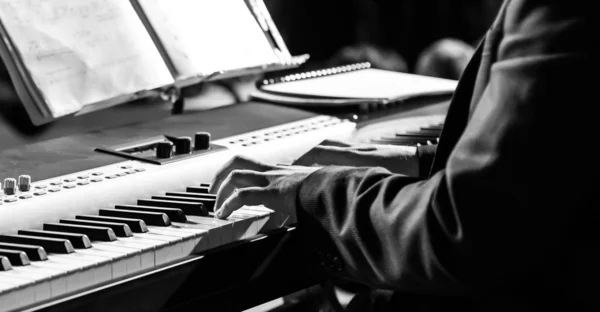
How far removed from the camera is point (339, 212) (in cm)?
131

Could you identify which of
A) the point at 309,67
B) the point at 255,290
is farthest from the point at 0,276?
the point at 309,67

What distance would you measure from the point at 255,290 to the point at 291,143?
56cm

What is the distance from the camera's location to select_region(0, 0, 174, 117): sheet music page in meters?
1.73

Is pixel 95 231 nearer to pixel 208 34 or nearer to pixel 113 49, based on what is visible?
pixel 113 49

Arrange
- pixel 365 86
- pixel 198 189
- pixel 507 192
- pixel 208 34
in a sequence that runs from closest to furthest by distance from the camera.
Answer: pixel 507 192 → pixel 198 189 → pixel 208 34 → pixel 365 86

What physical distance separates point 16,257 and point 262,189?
0.39 meters

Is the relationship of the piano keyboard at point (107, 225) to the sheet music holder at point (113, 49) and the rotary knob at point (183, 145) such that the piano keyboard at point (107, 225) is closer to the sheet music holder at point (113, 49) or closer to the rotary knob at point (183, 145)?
the rotary knob at point (183, 145)

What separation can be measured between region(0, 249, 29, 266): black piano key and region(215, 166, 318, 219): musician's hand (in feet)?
1.07

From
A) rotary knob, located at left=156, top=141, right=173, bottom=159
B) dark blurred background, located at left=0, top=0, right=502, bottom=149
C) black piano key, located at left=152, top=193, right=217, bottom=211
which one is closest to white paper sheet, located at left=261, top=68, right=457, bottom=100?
dark blurred background, located at left=0, top=0, right=502, bottom=149

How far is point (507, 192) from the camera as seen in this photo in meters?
1.11

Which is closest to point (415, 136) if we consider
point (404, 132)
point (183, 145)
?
point (404, 132)

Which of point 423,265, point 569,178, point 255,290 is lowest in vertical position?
point 255,290

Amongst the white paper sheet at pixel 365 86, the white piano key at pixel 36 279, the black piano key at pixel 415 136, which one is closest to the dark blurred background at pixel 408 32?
the white paper sheet at pixel 365 86

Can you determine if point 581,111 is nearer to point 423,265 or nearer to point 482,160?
point 482,160
